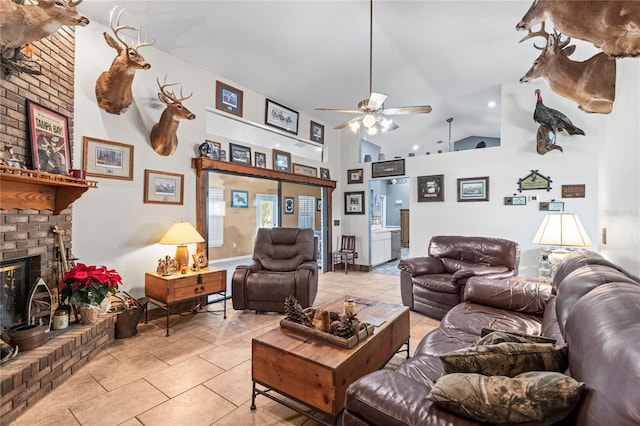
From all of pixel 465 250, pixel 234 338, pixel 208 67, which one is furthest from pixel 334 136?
pixel 234 338

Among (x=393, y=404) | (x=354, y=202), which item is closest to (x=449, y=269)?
(x=354, y=202)

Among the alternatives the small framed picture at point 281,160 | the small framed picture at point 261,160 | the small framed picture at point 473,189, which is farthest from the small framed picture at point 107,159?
the small framed picture at point 473,189

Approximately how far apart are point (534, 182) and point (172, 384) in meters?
5.32

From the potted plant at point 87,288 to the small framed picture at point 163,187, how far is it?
110 centimetres

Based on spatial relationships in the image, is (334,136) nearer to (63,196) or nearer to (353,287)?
(353,287)

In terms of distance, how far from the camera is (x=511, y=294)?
2.44 meters

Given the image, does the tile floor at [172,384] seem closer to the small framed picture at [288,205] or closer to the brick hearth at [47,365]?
the brick hearth at [47,365]

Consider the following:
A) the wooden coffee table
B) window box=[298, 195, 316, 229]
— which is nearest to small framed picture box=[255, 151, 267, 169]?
window box=[298, 195, 316, 229]

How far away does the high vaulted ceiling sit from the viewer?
117 inches

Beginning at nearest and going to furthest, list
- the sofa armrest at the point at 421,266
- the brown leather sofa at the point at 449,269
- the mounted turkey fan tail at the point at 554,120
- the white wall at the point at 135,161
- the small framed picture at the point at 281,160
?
1. the white wall at the point at 135,161
2. the brown leather sofa at the point at 449,269
3. the sofa armrest at the point at 421,266
4. the mounted turkey fan tail at the point at 554,120
5. the small framed picture at the point at 281,160

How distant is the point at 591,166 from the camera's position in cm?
418

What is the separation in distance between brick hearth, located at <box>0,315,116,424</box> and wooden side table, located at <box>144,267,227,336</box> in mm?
516

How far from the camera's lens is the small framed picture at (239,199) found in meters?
4.50

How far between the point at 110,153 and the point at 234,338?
2355 mm
